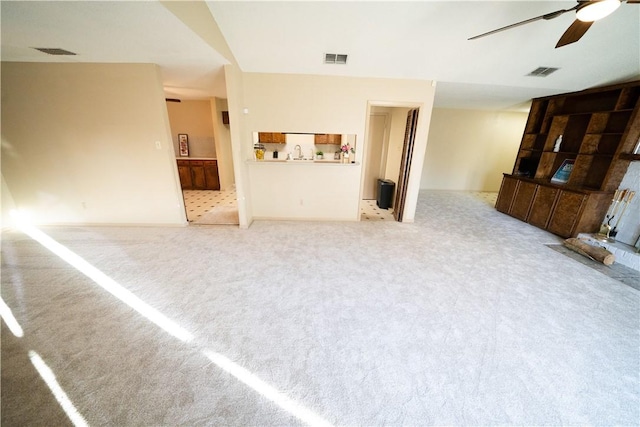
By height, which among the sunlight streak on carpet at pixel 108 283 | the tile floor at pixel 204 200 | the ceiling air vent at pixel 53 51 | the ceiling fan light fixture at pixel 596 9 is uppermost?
the ceiling fan light fixture at pixel 596 9

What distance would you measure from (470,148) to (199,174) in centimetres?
825

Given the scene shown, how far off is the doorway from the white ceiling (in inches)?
57.8

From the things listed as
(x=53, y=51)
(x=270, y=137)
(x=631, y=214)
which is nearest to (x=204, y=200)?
(x=270, y=137)

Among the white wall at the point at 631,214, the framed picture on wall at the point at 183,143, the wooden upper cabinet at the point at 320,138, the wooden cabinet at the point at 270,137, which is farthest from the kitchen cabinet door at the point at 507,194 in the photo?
the framed picture on wall at the point at 183,143

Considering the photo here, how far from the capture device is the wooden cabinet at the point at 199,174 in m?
6.09

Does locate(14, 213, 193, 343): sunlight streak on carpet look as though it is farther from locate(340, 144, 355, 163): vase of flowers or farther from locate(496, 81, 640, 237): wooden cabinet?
locate(496, 81, 640, 237): wooden cabinet

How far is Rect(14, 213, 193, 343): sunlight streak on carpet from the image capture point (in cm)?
182

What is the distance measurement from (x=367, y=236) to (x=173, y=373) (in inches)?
115

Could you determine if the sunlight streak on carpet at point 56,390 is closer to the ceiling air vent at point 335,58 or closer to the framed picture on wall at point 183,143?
the ceiling air vent at point 335,58

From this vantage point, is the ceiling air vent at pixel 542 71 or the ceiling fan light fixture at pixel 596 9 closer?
the ceiling fan light fixture at pixel 596 9

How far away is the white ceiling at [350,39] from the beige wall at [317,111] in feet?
0.56

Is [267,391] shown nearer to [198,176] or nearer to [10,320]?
[10,320]

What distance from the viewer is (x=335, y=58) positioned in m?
3.19

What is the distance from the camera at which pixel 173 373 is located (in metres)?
1.47
